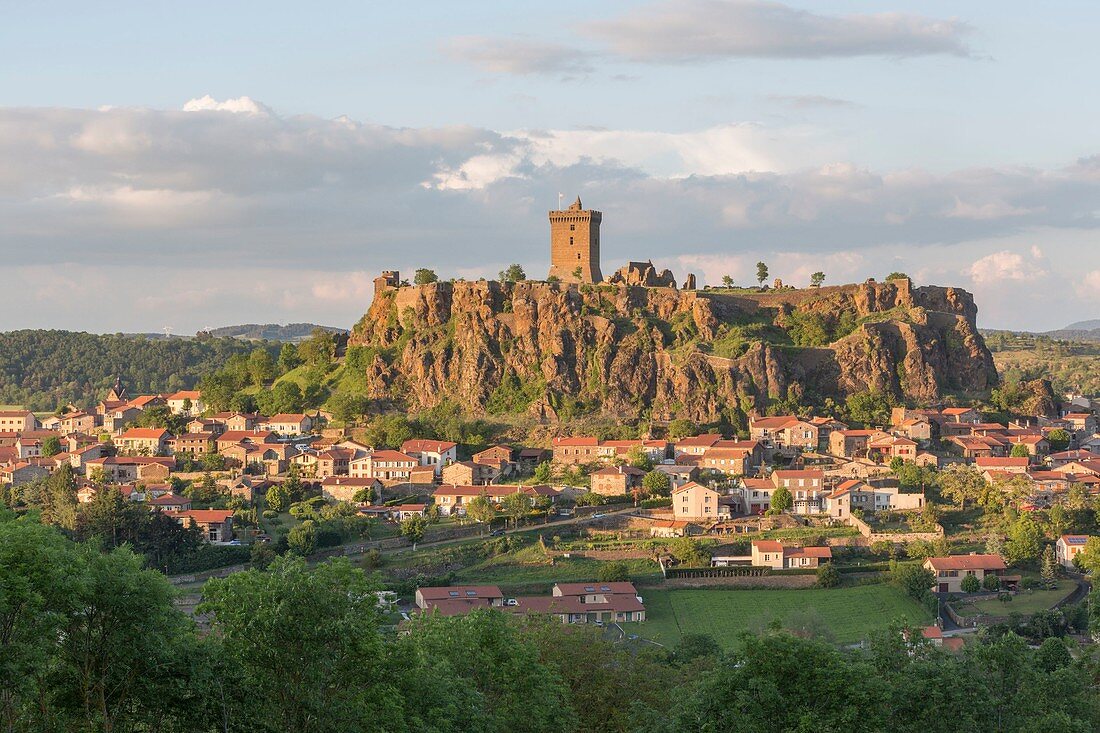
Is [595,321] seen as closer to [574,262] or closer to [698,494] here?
[574,262]

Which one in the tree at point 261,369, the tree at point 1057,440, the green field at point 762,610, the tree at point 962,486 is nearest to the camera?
the green field at point 762,610

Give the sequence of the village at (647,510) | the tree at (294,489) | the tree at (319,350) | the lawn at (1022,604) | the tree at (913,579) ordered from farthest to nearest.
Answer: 1. the tree at (319,350)
2. the tree at (294,489)
3. the tree at (913,579)
4. the village at (647,510)
5. the lawn at (1022,604)

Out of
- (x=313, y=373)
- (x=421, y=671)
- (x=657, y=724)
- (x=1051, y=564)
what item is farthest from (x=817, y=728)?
(x=313, y=373)

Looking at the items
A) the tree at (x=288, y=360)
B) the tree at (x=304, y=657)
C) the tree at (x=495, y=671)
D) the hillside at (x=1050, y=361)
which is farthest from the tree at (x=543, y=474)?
the hillside at (x=1050, y=361)

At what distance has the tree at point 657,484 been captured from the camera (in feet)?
208

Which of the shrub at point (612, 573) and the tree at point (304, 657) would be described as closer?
the tree at point (304, 657)

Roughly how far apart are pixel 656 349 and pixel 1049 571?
29616mm

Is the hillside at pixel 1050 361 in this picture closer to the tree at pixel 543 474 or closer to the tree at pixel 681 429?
the tree at pixel 681 429

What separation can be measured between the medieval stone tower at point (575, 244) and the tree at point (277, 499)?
2893 cm

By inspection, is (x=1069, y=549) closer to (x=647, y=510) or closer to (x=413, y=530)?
(x=647, y=510)

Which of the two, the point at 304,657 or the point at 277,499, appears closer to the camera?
the point at 304,657

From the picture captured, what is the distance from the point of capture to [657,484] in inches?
2496

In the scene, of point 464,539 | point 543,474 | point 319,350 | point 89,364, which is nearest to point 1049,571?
point 464,539

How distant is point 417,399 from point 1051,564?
38276 mm
